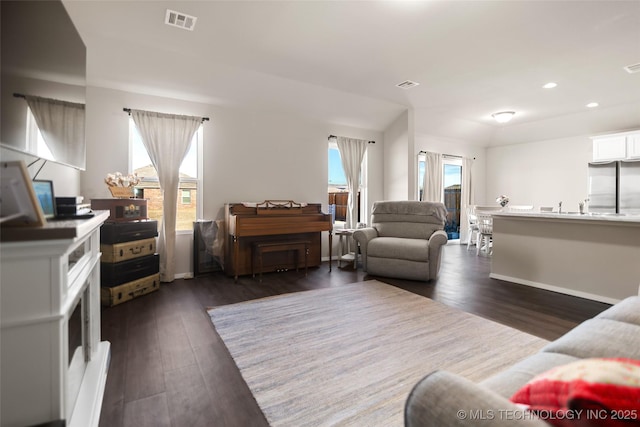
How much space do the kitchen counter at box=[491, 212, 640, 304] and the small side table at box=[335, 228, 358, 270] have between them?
1957mm

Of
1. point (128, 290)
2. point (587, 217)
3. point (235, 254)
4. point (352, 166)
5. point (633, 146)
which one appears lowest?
point (128, 290)

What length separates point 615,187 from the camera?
5.71 meters

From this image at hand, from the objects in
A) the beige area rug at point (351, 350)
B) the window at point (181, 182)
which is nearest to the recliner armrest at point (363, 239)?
the beige area rug at point (351, 350)

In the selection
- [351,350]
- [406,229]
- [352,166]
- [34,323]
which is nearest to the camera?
[34,323]

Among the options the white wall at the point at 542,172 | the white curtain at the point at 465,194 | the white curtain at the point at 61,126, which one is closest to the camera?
the white curtain at the point at 61,126

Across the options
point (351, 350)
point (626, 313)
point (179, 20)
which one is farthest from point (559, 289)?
point (179, 20)

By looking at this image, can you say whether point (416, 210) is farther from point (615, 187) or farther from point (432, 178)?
point (615, 187)

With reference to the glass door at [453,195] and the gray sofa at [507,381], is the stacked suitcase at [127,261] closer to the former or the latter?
Answer: the gray sofa at [507,381]

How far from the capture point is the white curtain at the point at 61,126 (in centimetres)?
142

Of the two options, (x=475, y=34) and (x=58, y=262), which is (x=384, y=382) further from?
(x=475, y=34)

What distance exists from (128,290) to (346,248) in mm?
3447

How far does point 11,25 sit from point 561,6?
3735mm

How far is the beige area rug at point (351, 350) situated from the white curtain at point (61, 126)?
1.60 m

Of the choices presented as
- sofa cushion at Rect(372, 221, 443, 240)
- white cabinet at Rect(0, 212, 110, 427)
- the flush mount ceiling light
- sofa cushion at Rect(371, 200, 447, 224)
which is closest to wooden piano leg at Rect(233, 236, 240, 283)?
sofa cushion at Rect(372, 221, 443, 240)
